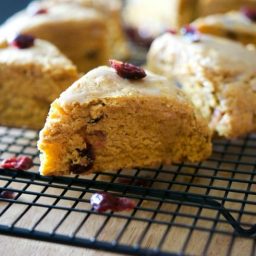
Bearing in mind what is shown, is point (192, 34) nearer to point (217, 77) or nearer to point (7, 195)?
point (217, 77)

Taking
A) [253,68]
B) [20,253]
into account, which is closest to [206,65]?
[253,68]

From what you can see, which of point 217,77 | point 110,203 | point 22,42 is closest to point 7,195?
point 110,203

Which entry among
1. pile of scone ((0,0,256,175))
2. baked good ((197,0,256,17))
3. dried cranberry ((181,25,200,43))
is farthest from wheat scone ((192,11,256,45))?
baked good ((197,0,256,17))

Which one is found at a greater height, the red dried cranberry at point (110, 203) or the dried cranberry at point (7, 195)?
the red dried cranberry at point (110, 203)

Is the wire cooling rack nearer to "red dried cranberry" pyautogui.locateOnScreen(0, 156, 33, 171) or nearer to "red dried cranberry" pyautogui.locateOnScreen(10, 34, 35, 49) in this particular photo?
"red dried cranberry" pyautogui.locateOnScreen(0, 156, 33, 171)

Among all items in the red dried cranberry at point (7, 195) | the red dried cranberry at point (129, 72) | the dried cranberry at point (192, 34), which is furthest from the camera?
the dried cranberry at point (192, 34)

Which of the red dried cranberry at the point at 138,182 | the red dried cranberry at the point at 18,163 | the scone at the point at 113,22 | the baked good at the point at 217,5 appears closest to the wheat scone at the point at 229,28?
the baked good at the point at 217,5

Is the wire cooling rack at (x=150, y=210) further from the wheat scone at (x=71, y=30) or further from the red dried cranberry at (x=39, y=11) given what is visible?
the red dried cranberry at (x=39, y=11)
